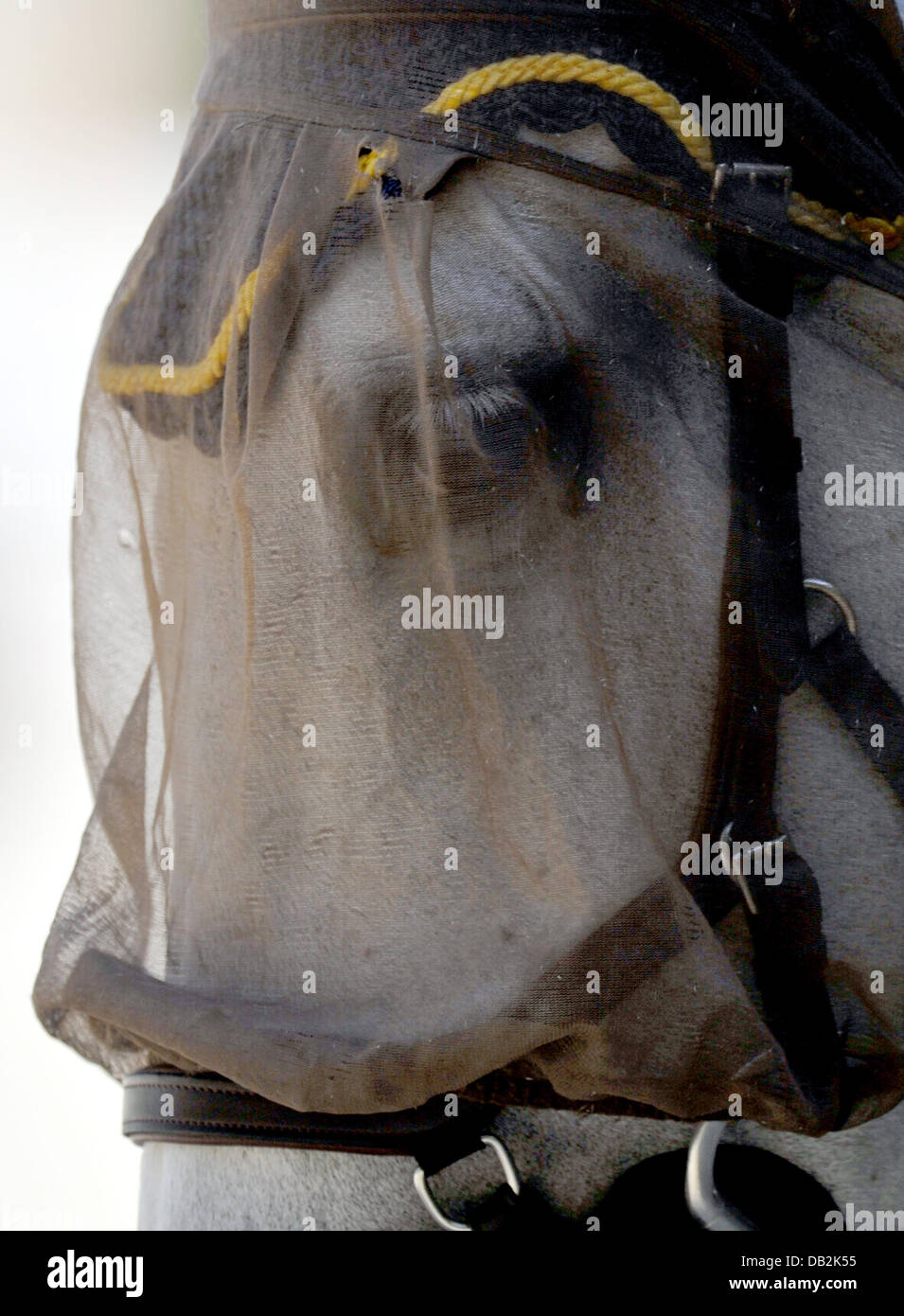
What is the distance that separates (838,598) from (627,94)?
336mm

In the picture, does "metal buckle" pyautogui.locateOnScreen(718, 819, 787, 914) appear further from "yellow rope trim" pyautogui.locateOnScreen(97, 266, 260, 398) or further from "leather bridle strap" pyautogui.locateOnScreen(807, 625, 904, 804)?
"yellow rope trim" pyautogui.locateOnScreen(97, 266, 260, 398)

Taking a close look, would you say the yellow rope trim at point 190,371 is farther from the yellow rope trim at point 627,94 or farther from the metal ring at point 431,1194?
the metal ring at point 431,1194

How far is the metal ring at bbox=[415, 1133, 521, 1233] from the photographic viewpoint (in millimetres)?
841

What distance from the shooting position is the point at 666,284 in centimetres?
85

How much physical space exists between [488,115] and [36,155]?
102 cm

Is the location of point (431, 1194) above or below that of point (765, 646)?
below

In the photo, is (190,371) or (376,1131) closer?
(376,1131)

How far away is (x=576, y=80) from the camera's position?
862 millimetres
